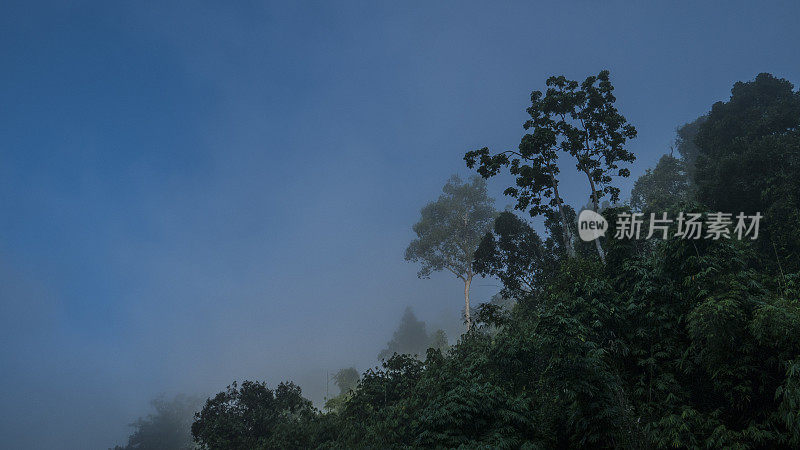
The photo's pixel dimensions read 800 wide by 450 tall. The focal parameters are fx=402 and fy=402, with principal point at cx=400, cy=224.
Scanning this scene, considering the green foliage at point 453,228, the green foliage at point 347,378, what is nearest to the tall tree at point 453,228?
the green foliage at point 453,228

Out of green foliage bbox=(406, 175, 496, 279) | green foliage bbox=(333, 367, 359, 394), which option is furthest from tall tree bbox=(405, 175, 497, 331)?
green foliage bbox=(333, 367, 359, 394)

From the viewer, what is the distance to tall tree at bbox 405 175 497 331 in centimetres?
3666

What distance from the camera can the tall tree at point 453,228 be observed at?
120 feet

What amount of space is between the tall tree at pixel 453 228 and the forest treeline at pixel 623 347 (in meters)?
16.1

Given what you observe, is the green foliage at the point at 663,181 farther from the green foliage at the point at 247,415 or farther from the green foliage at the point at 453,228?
the green foliage at the point at 247,415

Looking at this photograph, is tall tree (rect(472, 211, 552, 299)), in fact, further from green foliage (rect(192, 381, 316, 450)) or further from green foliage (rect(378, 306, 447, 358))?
green foliage (rect(378, 306, 447, 358))

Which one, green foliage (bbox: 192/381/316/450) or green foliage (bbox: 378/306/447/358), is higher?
green foliage (bbox: 378/306/447/358)

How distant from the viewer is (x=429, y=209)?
125 feet

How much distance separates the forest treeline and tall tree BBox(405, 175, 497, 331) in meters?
16.1

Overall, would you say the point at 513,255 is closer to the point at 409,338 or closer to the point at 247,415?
the point at 247,415

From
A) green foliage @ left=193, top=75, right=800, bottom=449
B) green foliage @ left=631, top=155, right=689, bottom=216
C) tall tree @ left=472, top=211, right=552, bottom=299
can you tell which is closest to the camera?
green foliage @ left=193, top=75, right=800, bottom=449

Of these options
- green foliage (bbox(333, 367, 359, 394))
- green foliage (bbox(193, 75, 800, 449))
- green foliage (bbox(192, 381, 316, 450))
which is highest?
green foliage (bbox(333, 367, 359, 394))

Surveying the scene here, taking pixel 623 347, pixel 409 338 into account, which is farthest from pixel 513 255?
pixel 409 338

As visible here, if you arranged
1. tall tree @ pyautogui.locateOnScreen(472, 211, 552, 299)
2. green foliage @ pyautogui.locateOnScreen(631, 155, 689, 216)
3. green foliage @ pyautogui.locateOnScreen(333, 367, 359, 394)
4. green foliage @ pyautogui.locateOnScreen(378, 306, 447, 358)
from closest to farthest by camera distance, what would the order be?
tall tree @ pyautogui.locateOnScreen(472, 211, 552, 299) → green foliage @ pyautogui.locateOnScreen(631, 155, 689, 216) → green foliage @ pyautogui.locateOnScreen(333, 367, 359, 394) → green foliage @ pyautogui.locateOnScreen(378, 306, 447, 358)
